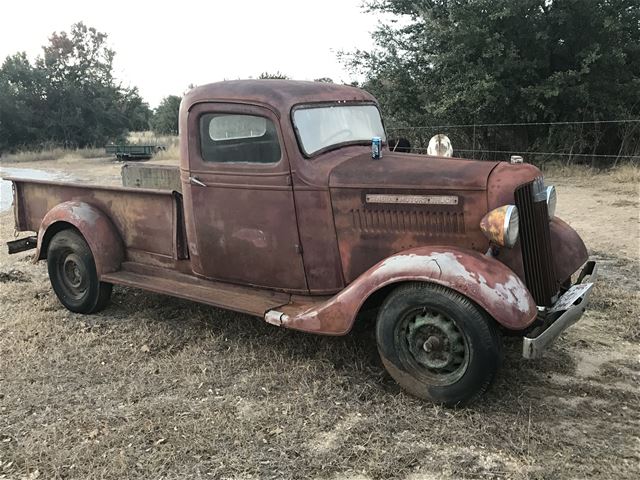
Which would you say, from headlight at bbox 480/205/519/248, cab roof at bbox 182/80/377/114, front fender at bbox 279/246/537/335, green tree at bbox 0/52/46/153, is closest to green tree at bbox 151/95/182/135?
green tree at bbox 0/52/46/153

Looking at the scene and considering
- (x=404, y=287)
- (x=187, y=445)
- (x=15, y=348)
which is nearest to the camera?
(x=187, y=445)

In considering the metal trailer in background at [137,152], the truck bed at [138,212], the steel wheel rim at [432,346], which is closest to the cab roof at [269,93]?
the truck bed at [138,212]

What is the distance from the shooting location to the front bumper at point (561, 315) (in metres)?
2.78

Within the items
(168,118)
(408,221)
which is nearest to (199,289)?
(408,221)

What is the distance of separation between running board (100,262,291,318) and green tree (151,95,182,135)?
110 feet

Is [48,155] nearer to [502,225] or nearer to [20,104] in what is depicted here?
[20,104]

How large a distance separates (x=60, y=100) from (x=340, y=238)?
3414 cm

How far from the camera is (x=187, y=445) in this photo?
109 inches

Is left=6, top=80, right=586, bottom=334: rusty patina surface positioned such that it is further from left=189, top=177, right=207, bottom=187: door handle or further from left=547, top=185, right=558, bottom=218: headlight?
left=547, top=185, right=558, bottom=218: headlight

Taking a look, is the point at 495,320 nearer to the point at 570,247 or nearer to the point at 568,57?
the point at 570,247

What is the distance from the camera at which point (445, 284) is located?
289 cm

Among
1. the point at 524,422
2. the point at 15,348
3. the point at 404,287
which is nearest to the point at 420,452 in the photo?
the point at 524,422

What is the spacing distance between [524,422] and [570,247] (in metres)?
1.44

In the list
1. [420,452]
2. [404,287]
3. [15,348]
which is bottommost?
[420,452]
